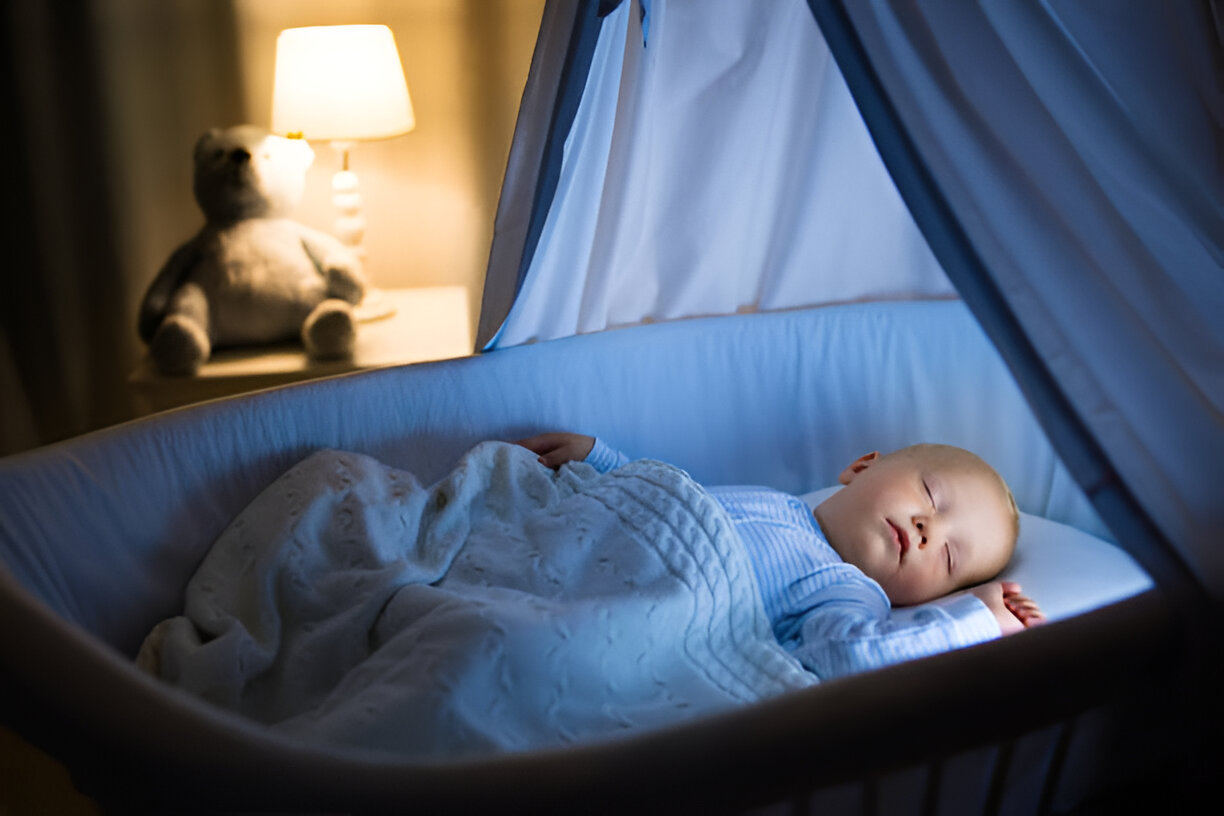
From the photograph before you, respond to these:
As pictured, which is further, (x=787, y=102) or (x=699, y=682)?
(x=787, y=102)

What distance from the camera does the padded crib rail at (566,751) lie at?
0.61 m

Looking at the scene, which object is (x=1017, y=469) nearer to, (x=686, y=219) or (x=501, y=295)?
(x=686, y=219)

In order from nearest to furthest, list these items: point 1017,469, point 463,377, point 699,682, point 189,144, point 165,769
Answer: point 165,769
point 699,682
point 463,377
point 1017,469
point 189,144

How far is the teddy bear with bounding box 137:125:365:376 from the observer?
2291 millimetres

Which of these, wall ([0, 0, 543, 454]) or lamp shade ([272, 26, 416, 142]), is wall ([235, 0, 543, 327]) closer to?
wall ([0, 0, 543, 454])

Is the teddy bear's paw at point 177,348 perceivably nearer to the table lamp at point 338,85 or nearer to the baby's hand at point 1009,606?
the table lamp at point 338,85

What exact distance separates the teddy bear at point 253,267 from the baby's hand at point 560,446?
911 millimetres

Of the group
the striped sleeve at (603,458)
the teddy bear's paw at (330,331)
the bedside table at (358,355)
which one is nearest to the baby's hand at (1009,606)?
the striped sleeve at (603,458)

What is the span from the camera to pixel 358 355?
235cm

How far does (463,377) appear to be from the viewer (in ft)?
5.05

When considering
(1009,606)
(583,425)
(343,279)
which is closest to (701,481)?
(583,425)

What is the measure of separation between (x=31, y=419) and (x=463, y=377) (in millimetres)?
1580

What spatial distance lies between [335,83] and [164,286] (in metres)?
0.62

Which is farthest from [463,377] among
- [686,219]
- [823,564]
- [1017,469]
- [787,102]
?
[1017,469]
